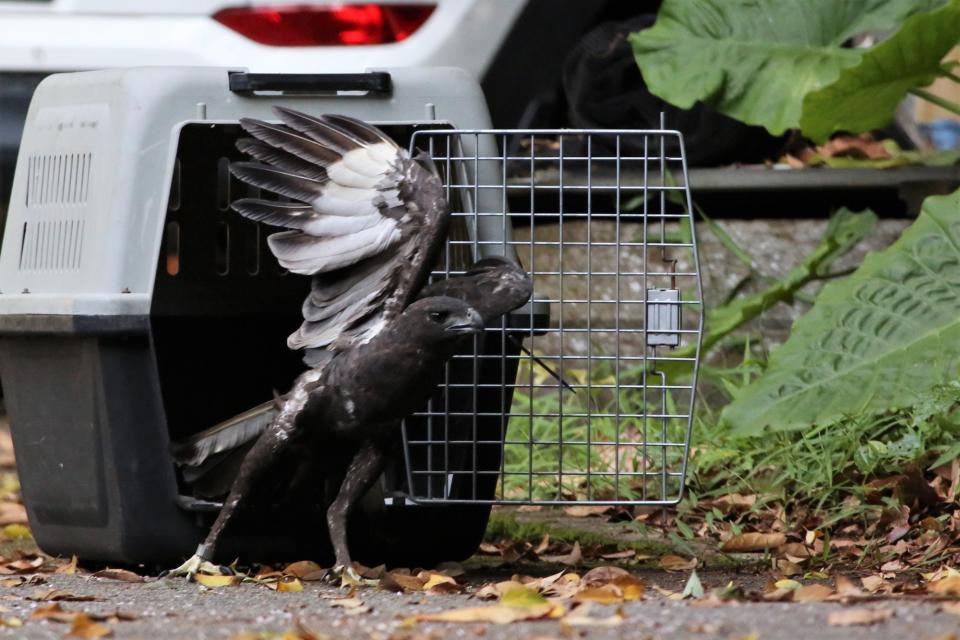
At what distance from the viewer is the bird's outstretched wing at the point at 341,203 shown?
2.70m

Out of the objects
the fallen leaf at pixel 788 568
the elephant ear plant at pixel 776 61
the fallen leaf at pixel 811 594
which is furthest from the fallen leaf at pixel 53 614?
the elephant ear plant at pixel 776 61

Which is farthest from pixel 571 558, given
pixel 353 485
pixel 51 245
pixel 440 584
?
pixel 51 245

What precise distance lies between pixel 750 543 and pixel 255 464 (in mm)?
1078

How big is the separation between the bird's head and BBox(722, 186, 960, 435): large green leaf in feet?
2.70

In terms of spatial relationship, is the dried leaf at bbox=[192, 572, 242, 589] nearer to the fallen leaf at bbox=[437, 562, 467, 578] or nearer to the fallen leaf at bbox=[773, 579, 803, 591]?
the fallen leaf at bbox=[437, 562, 467, 578]

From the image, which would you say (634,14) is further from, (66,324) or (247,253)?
(66,324)

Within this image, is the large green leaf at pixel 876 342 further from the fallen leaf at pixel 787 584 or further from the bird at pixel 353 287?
the bird at pixel 353 287

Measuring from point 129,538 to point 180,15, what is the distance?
157cm

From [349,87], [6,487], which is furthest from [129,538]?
[6,487]

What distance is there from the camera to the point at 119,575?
9.47 feet

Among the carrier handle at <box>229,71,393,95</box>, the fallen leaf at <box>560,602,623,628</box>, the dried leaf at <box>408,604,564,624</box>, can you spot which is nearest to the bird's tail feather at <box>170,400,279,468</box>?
the carrier handle at <box>229,71,393,95</box>

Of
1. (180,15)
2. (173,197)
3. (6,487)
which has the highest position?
(180,15)

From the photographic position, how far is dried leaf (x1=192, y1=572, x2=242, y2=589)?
8.96ft

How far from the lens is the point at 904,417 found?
11.8ft
